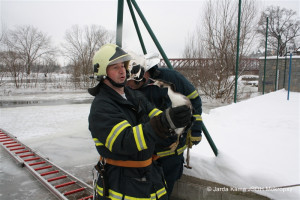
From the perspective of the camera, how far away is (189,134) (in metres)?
2.68

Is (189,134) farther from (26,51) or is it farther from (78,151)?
(26,51)

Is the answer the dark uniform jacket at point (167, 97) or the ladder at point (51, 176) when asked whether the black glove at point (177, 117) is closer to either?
the dark uniform jacket at point (167, 97)

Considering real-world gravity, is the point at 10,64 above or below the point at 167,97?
above

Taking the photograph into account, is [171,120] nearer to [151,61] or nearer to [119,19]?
[151,61]

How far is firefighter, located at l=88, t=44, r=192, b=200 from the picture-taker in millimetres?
1352

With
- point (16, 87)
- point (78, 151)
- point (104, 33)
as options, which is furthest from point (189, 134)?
point (104, 33)

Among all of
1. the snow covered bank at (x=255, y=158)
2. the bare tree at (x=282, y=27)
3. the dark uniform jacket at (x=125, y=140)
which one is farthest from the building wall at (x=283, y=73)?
the bare tree at (x=282, y=27)

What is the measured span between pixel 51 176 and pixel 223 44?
47.6 ft

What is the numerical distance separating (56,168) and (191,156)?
329cm

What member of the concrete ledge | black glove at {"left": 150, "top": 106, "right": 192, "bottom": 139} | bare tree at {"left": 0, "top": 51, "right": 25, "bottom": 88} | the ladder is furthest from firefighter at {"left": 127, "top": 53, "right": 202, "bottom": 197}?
bare tree at {"left": 0, "top": 51, "right": 25, "bottom": 88}

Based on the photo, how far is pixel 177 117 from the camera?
1264mm

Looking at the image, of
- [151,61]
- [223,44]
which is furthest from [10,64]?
[151,61]

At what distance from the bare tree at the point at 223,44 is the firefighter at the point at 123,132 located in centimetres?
1536

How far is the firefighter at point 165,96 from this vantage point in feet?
7.82
